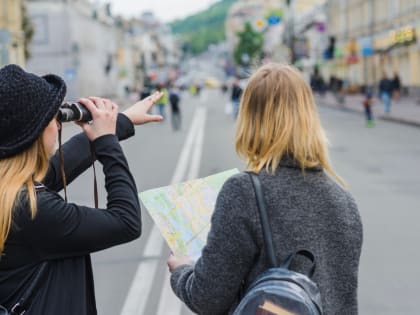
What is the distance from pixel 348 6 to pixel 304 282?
220 ft

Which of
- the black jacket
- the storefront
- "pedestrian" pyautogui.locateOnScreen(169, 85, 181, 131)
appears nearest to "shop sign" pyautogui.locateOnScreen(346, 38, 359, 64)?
the storefront

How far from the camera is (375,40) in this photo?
2270 inches

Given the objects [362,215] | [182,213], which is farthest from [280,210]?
[362,215]

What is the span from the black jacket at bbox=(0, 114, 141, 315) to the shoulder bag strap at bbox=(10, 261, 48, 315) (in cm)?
1

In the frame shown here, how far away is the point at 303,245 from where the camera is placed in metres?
2.31

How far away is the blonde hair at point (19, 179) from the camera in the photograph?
216 cm

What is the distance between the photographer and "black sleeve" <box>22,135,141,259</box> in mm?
2188

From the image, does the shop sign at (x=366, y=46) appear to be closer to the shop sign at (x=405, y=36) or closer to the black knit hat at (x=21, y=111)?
the shop sign at (x=405, y=36)

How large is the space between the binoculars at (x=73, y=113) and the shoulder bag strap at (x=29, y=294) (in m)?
0.42

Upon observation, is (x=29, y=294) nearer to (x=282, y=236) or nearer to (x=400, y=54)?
(x=282, y=236)

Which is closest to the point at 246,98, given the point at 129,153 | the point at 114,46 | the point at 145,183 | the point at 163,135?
the point at 145,183

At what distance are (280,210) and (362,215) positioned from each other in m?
7.99

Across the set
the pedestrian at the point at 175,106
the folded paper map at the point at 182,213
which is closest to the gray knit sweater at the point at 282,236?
the folded paper map at the point at 182,213

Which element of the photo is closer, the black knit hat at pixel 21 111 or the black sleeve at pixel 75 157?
the black knit hat at pixel 21 111
